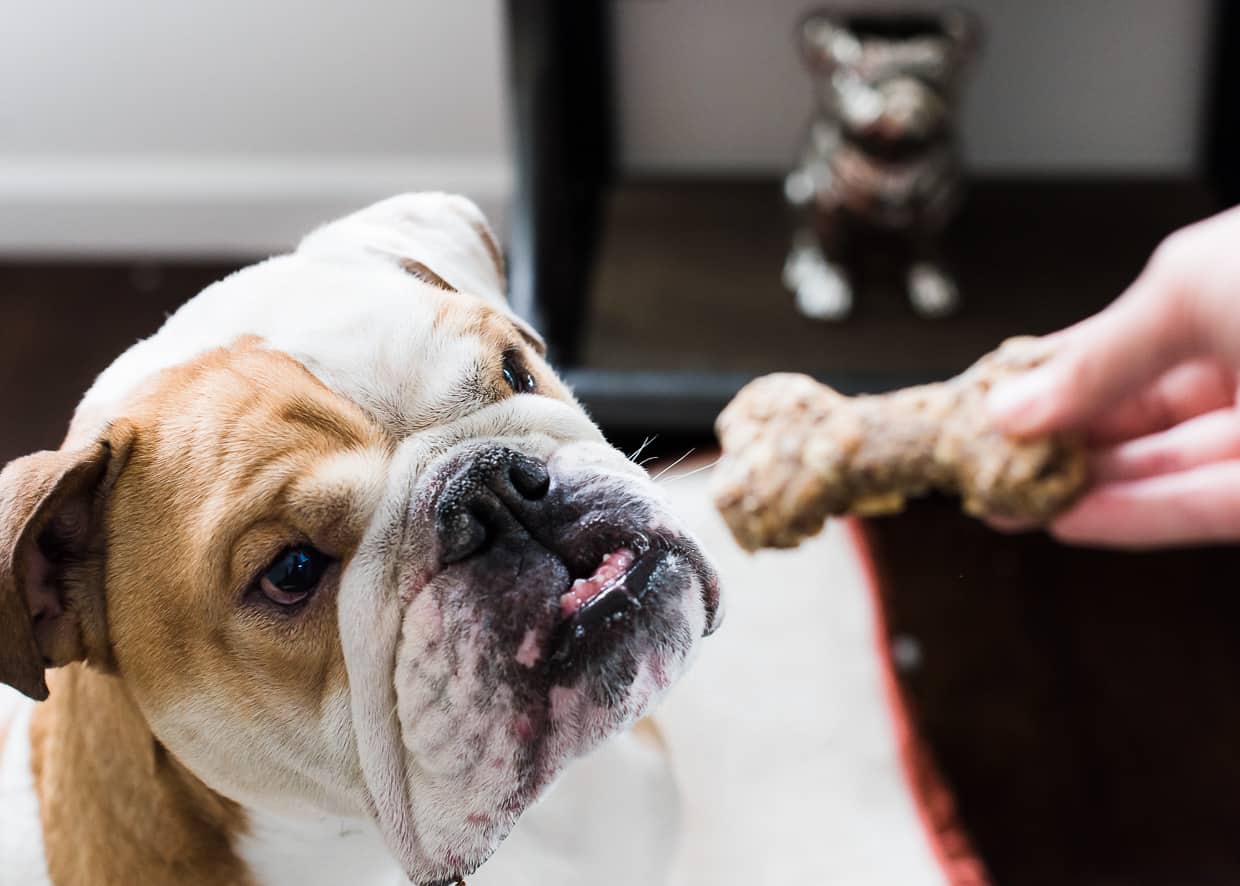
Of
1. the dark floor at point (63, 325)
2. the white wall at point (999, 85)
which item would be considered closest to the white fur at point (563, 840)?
the dark floor at point (63, 325)

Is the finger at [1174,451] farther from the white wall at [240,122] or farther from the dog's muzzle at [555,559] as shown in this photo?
the white wall at [240,122]

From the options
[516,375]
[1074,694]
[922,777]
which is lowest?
[1074,694]

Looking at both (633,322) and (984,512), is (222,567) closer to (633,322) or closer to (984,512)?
(984,512)

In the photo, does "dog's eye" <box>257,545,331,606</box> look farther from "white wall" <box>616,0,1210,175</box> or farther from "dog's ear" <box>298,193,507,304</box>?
"white wall" <box>616,0,1210,175</box>

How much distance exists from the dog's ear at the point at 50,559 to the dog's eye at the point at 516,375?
195mm

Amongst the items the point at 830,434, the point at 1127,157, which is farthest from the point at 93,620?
the point at 1127,157

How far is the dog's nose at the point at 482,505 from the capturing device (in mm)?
649

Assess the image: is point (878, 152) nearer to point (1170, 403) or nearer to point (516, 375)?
point (1170, 403)

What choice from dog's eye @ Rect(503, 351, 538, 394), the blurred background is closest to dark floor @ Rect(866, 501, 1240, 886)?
the blurred background

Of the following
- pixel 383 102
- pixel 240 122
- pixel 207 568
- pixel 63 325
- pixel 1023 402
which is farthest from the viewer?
pixel 383 102

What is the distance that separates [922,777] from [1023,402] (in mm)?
627

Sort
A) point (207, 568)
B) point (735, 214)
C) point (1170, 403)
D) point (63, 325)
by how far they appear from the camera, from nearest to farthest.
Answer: point (207, 568) → point (1170, 403) → point (63, 325) → point (735, 214)

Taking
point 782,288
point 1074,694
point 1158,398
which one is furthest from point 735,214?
point 1158,398

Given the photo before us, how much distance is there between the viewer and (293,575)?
2.19 feet
